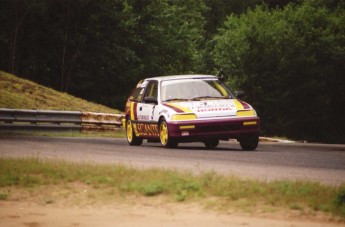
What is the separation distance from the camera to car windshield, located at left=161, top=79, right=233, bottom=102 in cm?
1925

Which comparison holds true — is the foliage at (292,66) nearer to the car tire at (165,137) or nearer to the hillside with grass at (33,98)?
the hillside with grass at (33,98)

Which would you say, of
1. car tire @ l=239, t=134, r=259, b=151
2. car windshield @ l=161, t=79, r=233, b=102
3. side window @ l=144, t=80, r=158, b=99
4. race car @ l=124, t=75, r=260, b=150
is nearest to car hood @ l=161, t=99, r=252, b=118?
race car @ l=124, t=75, r=260, b=150

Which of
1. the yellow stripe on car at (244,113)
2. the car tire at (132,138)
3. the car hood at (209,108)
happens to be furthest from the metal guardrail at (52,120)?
the yellow stripe on car at (244,113)

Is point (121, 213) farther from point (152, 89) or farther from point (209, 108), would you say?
point (152, 89)

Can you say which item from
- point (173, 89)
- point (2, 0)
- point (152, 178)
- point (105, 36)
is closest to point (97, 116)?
point (173, 89)

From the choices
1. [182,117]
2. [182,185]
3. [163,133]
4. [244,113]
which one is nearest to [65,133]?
[163,133]

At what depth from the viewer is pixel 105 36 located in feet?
197

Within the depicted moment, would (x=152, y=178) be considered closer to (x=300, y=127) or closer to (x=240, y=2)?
(x=300, y=127)

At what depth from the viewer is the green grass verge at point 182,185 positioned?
9.90 metres

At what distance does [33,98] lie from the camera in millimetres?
33406

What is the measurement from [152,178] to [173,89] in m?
7.90

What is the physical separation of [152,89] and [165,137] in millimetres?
1833

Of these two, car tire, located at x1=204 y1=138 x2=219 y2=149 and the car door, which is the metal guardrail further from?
car tire, located at x1=204 y1=138 x2=219 y2=149

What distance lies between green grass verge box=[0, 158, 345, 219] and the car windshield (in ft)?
20.0
